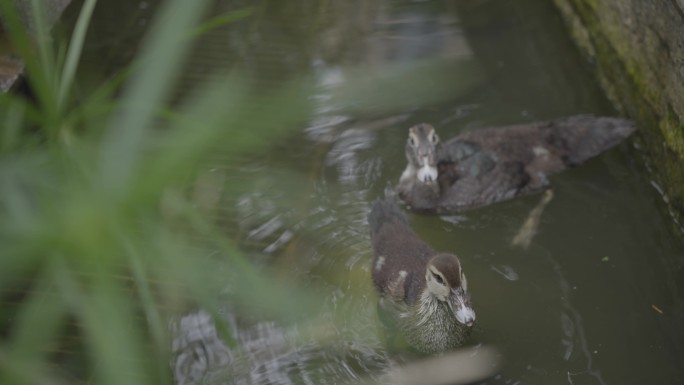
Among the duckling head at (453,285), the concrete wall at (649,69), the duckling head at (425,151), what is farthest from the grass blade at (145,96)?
the concrete wall at (649,69)

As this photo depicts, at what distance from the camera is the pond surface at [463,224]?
13.2 feet

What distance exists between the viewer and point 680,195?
15.7ft

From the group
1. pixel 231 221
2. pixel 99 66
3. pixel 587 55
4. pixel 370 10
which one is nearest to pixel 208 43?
pixel 99 66

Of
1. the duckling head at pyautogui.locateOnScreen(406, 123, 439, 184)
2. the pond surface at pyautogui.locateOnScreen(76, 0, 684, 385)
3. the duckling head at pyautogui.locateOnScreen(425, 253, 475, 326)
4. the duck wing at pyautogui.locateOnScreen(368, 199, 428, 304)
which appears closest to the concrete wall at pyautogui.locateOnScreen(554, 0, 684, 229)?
the pond surface at pyautogui.locateOnScreen(76, 0, 684, 385)

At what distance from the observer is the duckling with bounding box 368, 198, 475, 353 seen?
3877 mm

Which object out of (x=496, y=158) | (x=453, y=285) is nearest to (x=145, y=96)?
(x=453, y=285)

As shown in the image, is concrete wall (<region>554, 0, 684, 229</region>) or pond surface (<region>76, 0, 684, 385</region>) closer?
pond surface (<region>76, 0, 684, 385</region>)

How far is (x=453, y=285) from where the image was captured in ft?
12.7

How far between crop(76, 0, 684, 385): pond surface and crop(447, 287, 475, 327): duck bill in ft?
1.07

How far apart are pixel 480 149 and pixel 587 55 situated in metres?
1.51

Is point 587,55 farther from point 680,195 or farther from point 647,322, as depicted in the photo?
point 647,322

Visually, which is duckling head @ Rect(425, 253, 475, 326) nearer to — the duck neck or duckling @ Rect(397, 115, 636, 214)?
the duck neck

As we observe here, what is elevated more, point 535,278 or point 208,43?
point 208,43

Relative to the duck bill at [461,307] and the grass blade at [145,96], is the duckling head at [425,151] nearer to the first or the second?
the duck bill at [461,307]
